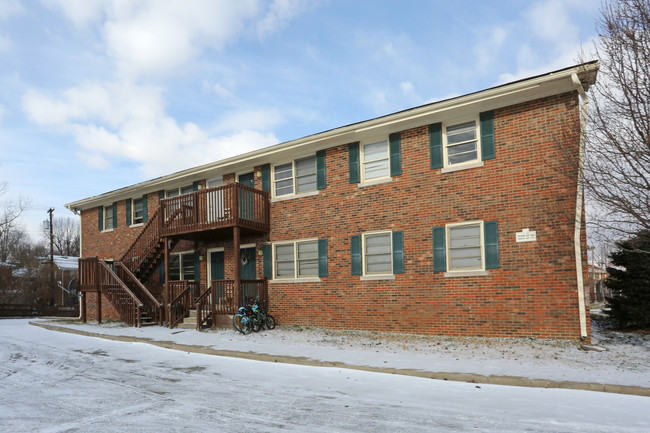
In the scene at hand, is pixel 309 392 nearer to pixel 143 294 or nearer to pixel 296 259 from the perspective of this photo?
pixel 296 259

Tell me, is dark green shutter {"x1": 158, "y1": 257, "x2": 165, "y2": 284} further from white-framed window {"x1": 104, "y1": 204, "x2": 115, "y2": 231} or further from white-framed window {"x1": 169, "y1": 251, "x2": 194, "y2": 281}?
white-framed window {"x1": 104, "y1": 204, "x2": 115, "y2": 231}

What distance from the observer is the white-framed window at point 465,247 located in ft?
39.9

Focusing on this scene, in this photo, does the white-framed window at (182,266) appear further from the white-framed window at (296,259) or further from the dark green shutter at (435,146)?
the dark green shutter at (435,146)

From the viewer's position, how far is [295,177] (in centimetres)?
1609

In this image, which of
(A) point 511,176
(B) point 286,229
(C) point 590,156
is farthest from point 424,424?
(B) point 286,229

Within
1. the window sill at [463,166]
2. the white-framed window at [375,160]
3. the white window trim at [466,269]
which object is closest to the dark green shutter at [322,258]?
the white-framed window at [375,160]

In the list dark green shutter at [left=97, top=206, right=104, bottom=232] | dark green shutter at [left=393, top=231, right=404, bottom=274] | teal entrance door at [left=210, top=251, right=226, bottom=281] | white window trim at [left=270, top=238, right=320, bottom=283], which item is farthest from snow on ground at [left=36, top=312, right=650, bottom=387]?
dark green shutter at [left=97, top=206, right=104, bottom=232]

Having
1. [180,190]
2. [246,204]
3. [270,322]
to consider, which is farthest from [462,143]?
[180,190]

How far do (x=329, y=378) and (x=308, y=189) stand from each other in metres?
8.47

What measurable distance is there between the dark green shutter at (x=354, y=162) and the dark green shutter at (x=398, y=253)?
7.21 ft

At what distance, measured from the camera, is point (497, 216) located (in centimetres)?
1188

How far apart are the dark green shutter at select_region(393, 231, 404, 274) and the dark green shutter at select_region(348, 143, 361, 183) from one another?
2.20 metres

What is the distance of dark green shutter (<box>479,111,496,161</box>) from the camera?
12133 mm

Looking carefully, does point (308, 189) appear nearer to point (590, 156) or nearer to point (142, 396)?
point (590, 156)
